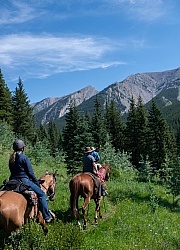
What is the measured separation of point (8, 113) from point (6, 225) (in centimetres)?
5131

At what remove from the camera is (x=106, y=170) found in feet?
55.0

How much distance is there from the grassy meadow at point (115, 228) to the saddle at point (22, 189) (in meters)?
0.87

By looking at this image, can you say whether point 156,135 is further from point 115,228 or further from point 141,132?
point 115,228

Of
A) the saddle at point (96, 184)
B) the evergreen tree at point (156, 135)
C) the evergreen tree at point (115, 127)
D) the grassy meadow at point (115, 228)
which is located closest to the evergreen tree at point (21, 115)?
the evergreen tree at point (115, 127)

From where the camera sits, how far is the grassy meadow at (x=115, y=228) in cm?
793

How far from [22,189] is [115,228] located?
200 inches

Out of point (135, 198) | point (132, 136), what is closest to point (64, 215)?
point (135, 198)

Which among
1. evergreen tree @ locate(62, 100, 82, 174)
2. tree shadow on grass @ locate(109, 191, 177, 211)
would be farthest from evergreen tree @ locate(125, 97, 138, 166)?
tree shadow on grass @ locate(109, 191, 177, 211)

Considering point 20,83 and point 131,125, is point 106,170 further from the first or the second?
point 20,83

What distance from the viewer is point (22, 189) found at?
9297 mm

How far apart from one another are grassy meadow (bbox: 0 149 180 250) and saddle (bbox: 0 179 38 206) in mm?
866

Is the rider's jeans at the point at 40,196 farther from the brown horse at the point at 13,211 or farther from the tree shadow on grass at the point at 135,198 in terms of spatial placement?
the tree shadow on grass at the point at 135,198

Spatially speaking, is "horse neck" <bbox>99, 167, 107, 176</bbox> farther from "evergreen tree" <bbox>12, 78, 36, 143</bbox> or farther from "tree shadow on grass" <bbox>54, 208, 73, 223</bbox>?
"evergreen tree" <bbox>12, 78, 36, 143</bbox>

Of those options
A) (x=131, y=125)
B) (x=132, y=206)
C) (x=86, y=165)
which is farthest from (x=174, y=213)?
(x=131, y=125)
